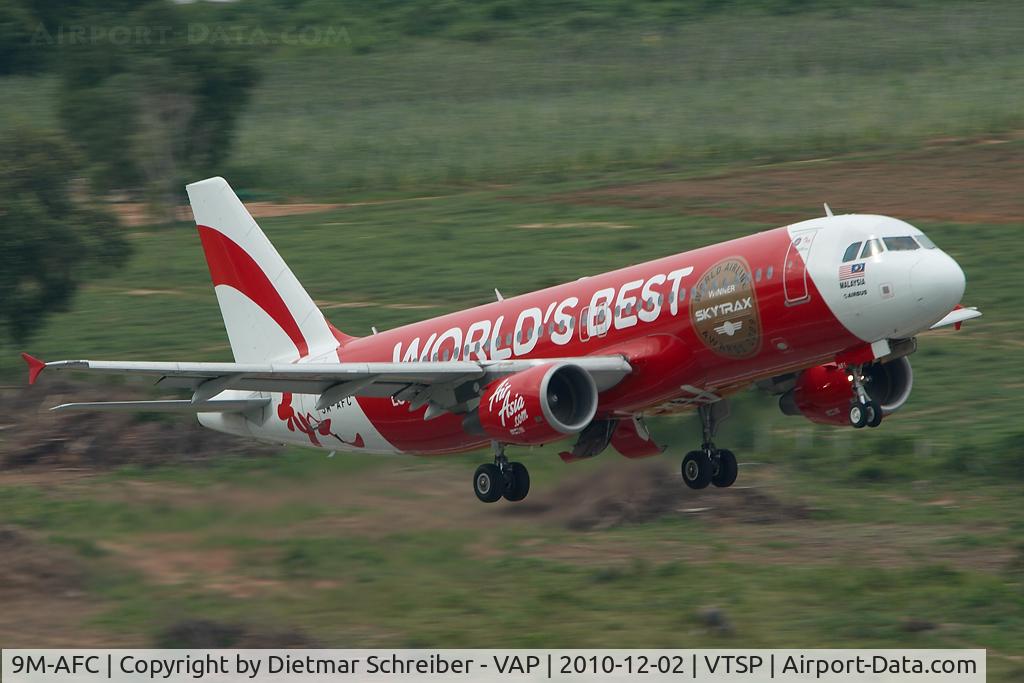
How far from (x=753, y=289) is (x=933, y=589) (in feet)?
31.2

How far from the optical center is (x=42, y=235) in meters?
62.0

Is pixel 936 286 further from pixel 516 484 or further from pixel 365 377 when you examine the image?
pixel 365 377

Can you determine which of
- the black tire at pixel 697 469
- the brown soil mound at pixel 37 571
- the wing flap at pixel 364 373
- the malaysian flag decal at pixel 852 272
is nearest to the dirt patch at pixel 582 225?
the black tire at pixel 697 469

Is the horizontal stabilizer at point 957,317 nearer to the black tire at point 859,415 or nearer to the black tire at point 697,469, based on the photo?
the black tire at point 859,415

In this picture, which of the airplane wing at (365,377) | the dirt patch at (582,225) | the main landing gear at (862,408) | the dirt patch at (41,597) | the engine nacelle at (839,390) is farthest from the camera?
the dirt patch at (582,225)

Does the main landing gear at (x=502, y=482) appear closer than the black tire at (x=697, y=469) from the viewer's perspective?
Yes

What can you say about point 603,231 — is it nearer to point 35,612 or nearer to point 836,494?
point 836,494

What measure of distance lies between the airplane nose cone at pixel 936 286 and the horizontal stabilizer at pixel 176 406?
16.0 m

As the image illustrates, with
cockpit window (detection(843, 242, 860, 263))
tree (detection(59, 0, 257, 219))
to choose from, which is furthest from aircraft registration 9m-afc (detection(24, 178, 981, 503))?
tree (detection(59, 0, 257, 219))

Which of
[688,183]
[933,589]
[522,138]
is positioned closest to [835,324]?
[933,589]

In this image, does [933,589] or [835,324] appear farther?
[933,589]

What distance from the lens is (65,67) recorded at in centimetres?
8556

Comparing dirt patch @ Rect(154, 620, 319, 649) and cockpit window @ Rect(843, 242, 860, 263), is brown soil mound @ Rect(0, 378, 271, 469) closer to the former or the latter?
dirt patch @ Rect(154, 620, 319, 649)

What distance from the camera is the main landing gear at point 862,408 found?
3484 centimetres
